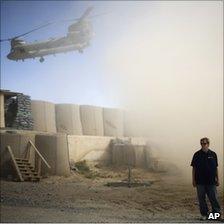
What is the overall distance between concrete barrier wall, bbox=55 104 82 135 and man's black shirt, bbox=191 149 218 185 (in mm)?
22706

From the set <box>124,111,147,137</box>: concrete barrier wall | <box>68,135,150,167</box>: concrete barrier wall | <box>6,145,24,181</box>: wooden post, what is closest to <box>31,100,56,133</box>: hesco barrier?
<box>68,135,150,167</box>: concrete barrier wall

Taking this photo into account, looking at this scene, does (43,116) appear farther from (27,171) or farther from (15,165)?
(15,165)

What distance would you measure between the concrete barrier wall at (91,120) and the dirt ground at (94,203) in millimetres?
13928

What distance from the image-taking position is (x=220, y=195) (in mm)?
12258

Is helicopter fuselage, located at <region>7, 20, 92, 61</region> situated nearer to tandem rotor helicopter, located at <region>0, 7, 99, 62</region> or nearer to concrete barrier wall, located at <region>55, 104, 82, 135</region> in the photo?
tandem rotor helicopter, located at <region>0, 7, 99, 62</region>

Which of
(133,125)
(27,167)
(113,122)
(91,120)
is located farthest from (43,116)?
(133,125)

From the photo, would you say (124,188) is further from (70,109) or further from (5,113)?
(70,109)

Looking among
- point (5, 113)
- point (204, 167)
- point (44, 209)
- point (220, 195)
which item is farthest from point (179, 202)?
point (5, 113)

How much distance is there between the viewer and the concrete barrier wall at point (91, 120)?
30578mm

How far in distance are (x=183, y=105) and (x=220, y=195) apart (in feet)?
71.6

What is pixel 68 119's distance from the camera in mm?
29125

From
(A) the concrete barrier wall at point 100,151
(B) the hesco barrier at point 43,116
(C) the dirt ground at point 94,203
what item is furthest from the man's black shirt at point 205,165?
(B) the hesco barrier at point 43,116

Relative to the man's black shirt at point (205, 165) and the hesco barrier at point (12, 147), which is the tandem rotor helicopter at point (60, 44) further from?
the man's black shirt at point (205, 165)

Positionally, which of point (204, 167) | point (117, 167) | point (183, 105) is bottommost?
point (117, 167)
